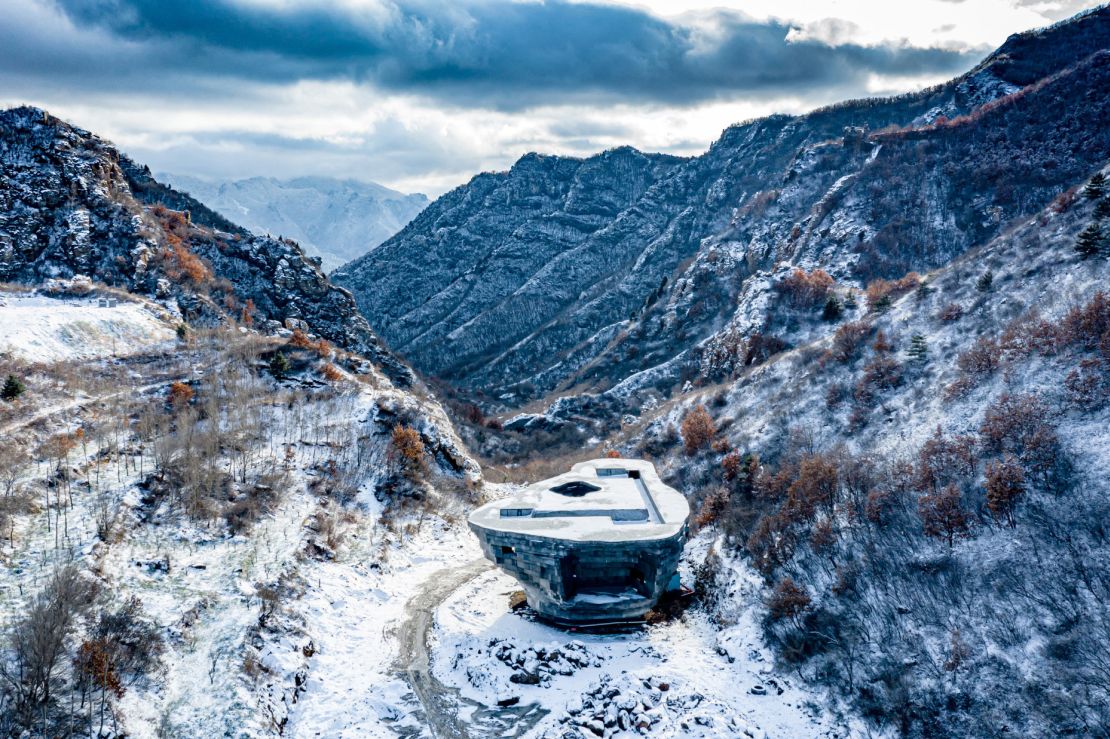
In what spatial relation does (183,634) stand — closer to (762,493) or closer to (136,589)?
(136,589)

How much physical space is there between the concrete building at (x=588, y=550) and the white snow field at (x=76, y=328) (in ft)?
119

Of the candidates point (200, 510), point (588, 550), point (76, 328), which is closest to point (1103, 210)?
point (588, 550)

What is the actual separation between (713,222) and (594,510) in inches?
5090

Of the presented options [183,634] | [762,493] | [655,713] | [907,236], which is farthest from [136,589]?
[907,236]

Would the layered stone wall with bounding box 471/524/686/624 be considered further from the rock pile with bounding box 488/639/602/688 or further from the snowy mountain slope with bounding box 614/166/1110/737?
the snowy mountain slope with bounding box 614/166/1110/737

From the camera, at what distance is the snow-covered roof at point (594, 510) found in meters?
26.7

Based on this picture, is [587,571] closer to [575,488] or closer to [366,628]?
[575,488]

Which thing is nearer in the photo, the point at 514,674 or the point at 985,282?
the point at 514,674

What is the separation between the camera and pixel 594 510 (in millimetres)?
29422

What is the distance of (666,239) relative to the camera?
146000mm

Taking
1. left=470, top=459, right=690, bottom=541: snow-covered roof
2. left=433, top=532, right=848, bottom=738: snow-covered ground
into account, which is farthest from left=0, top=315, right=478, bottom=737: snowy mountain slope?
left=470, top=459, right=690, bottom=541: snow-covered roof

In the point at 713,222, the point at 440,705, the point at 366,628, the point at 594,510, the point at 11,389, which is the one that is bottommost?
the point at 440,705

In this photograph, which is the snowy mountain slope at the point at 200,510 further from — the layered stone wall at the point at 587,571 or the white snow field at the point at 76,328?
the layered stone wall at the point at 587,571

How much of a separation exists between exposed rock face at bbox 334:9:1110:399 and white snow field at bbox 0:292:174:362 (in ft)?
184
